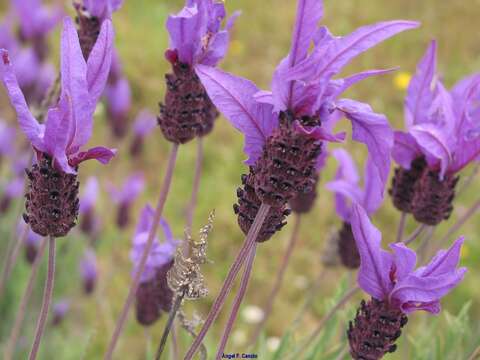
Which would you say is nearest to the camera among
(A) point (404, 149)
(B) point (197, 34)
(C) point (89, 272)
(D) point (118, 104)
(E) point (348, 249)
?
(B) point (197, 34)

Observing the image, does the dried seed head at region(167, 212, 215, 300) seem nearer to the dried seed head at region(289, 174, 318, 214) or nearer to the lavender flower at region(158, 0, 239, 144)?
the lavender flower at region(158, 0, 239, 144)

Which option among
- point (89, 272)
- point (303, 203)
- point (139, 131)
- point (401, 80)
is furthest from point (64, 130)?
point (401, 80)

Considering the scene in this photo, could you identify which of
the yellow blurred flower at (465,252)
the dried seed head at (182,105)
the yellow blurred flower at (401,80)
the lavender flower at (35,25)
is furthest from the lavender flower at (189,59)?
the yellow blurred flower at (401,80)

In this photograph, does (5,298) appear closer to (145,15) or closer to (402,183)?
(402,183)

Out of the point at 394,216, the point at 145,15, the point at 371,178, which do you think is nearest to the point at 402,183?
the point at 371,178

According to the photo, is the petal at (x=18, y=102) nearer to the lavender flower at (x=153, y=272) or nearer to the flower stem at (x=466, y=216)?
the lavender flower at (x=153, y=272)

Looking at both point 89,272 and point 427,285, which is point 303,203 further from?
point 89,272
